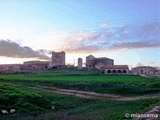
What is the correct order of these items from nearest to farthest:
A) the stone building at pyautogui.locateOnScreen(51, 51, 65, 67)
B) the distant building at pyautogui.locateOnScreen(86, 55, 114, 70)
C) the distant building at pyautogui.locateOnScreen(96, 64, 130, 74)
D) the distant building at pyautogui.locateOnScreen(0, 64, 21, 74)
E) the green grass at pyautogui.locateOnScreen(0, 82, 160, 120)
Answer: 1. the green grass at pyautogui.locateOnScreen(0, 82, 160, 120)
2. the distant building at pyautogui.locateOnScreen(0, 64, 21, 74)
3. the distant building at pyautogui.locateOnScreen(96, 64, 130, 74)
4. the distant building at pyautogui.locateOnScreen(86, 55, 114, 70)
5. the stone building at pyautogui.locateOnScreen(51, 51, 65, 67)

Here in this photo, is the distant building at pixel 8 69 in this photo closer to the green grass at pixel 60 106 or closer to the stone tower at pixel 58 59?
the stone tower at pixel 58 59

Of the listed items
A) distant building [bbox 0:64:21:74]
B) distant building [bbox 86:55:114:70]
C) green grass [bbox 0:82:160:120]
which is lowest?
green grass [bbox 0:82:160:120]

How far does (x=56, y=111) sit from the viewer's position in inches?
904

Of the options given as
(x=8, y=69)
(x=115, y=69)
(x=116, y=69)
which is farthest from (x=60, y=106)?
(x=8, y=69)

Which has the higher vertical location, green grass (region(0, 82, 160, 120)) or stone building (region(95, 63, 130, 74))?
stone building (region(95, 63, 130, 74))

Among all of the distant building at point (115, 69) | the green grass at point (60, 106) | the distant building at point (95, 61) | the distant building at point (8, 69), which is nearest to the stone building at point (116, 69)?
the distant building at point (115, 69)

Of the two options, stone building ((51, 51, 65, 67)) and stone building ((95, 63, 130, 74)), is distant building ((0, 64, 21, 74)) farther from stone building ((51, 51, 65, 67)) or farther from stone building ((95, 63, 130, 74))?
stone building ((95, 63, 130, 74))

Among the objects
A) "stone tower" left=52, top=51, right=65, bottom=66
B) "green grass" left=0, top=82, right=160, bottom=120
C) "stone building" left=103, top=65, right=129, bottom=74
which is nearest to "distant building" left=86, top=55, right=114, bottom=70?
"stone tower" left=52, top=51, right=65, bottom=66

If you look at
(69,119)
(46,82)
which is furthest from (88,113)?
(46,82)

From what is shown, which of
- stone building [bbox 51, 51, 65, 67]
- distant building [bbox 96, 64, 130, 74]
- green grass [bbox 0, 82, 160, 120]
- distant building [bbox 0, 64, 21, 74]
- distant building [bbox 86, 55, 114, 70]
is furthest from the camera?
stone building [bbox 51, 51, 65, 67]

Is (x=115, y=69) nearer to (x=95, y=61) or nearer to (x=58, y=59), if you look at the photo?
(x=95, y=61)

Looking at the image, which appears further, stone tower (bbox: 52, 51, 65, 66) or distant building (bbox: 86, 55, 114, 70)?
stone tower (bbox: 52, 51, 65, 66)

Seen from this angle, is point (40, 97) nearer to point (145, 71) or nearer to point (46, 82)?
point (46, 82)

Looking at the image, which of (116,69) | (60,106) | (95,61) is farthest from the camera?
(95,61)
